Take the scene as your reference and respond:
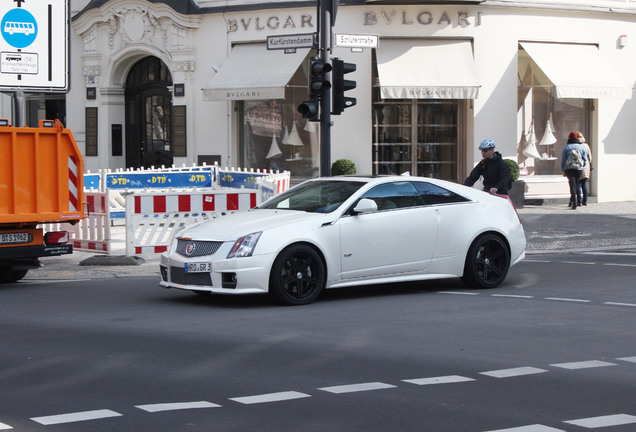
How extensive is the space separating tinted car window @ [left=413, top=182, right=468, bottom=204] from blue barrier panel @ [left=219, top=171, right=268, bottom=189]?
325 inches

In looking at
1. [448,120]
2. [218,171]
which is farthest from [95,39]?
[448,120]

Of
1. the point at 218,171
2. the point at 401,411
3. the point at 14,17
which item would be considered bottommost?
the point at 401,411

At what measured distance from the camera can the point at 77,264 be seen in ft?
51.6

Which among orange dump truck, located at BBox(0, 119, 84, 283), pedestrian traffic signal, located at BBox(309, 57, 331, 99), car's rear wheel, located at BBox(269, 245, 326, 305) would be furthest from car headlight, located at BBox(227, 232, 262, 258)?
pedestrian traffic signal, located at BBox(309, 57, 331, 99)

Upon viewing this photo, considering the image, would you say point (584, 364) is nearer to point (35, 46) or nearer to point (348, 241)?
point (348, 241)

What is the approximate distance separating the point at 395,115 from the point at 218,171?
5.33m

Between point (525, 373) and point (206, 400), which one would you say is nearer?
point (206, 400)

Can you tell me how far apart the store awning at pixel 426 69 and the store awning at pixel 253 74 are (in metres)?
2.14

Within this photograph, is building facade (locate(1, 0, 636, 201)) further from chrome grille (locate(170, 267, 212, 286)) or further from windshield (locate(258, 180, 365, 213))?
chrome grille (locate(170, 267, 212, 286))

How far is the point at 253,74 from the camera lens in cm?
2497

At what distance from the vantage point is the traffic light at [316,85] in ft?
54.9

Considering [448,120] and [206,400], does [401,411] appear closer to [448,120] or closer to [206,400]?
[206,400]

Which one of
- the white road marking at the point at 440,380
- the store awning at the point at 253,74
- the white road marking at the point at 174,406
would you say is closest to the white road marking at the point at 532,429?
the white road marking at the point at 440,380

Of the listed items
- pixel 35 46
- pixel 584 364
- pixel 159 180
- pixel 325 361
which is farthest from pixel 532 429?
pixel 159 180
